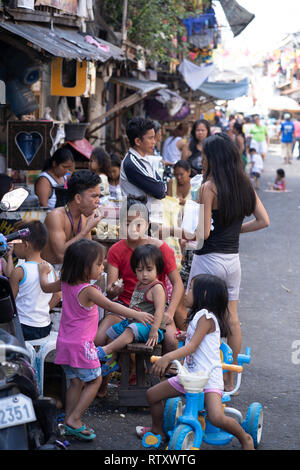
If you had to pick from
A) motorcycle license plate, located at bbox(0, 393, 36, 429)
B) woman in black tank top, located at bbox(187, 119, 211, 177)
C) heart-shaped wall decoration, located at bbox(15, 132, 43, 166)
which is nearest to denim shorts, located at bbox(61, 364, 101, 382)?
motorcycle license plate, located at bbox(0, 393, 36, 429)

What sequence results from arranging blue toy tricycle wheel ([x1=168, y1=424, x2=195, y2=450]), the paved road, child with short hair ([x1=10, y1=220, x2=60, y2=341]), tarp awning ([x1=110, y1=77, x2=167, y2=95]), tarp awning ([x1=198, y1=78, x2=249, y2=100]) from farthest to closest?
tarp awning ([x1=198, y1=78, x2=249, y2=100])
tarp awning ([x1=110, y1=77, x2=167, y2=95])
child with short hair ([x1=10, y1=220, x2=60, y2=341])
the paved road
blue toy tricycle wheel ([x1=168, y1=424, x2=195, y2=450])

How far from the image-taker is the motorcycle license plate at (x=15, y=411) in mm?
3215

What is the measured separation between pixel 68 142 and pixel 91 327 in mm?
7691

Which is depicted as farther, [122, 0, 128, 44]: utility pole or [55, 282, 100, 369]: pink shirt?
[122, 0, 128, 44]: utility pole

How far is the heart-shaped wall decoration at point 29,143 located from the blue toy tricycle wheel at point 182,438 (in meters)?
5.64

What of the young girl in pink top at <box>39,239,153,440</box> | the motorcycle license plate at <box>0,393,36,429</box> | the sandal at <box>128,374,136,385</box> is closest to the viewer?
the motorcycle license plate at <box>0,393,36,429</box>

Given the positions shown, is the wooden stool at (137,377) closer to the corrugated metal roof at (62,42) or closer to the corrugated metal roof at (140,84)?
the corrugated metal roof at (62,42)

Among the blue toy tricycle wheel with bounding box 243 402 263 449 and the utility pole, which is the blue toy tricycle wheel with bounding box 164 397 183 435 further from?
the utility pole

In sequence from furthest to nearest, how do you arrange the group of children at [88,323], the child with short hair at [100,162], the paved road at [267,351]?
the child with short hair at [100,162] < the paved road at [267,351] < the group of children at [88,323]

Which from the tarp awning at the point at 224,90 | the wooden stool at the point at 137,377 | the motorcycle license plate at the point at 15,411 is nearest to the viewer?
the motorcycle license plate at the point at 15,411

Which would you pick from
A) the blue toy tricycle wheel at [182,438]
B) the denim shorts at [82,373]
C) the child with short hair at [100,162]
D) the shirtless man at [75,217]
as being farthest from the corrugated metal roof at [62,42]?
the blue toy tricycle wheel at [182,438]

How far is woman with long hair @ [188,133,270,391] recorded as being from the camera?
521cm

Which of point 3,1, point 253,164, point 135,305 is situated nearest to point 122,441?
point 135,305

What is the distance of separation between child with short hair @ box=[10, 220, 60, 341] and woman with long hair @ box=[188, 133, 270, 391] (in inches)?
49.0
